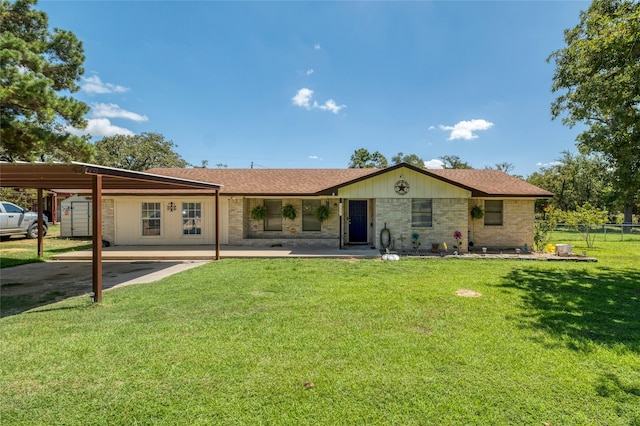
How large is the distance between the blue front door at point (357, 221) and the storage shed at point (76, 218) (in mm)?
14705

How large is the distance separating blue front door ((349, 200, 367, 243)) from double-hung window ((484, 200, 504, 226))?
537 centimetres

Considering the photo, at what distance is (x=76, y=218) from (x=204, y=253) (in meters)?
11.2

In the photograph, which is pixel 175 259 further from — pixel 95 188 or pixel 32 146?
pixel 32 146

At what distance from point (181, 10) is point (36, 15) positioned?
231 inches

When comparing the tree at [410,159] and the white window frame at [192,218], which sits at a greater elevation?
the tree at [410,159]

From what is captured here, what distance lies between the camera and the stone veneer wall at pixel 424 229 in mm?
12438

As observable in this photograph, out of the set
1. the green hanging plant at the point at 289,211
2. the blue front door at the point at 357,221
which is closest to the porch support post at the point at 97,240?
the green hanging plant at the point at 289,211

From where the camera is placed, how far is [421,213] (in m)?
12.7

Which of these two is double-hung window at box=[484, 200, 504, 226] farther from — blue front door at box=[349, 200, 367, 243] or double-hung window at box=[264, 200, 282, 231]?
double-hung window at box=[264, 200, 282, 231]

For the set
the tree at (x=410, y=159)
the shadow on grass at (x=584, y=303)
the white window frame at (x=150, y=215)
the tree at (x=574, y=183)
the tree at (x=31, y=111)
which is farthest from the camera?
the tree at (x=410, y=159)

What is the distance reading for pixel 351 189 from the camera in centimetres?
1258

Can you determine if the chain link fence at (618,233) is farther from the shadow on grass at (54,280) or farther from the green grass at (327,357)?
the shadow on grass at (54,280)

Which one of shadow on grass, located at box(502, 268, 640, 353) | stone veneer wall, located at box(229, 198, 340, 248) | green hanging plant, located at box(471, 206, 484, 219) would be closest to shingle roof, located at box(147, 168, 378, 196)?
stone veneer wall, located at box(229, 198, 340, 248)

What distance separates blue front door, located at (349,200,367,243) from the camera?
1416 cm
